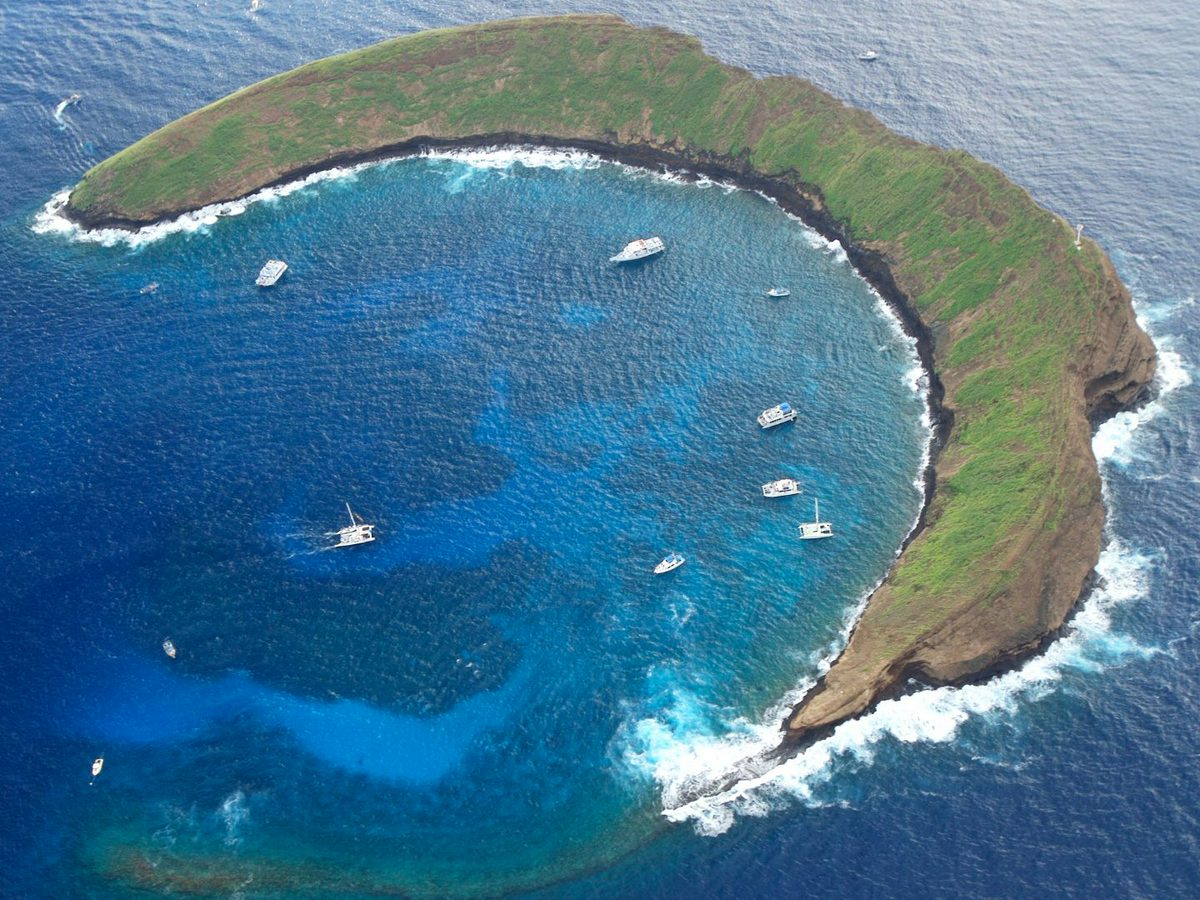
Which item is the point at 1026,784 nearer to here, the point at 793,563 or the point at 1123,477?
the point at 793,563

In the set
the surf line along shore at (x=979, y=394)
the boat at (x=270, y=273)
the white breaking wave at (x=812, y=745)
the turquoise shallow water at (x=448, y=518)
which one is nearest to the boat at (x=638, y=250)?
the turquoise shallow water at (x=448, y=518)

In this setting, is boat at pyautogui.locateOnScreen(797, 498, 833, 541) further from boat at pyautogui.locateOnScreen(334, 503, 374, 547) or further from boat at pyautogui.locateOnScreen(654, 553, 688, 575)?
boat at pyautogui.locateOnScreen(334, 503, 374, 547)

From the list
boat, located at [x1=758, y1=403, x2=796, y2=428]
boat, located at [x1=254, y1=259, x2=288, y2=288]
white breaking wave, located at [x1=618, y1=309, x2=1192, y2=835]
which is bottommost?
white breaking wave, located at [x1=618, y1=309, x2=1192, y2=835]

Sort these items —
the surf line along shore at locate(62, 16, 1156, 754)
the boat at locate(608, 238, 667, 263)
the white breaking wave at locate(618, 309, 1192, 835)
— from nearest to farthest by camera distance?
1. the white breaking wave at locate(618, 309, 1192, 835)
2. the surf line along shore at locate(62, 16, 1156, 754)
3. the boat at locate(608, 238, 667, 263)

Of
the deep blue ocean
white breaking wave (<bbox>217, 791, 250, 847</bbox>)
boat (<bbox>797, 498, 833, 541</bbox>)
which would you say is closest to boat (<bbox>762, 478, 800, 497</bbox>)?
the deep blue ocean

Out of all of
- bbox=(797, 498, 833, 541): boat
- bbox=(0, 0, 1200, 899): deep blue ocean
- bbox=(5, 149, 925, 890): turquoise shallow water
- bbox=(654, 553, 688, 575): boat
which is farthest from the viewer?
bbox=(797, 498, 833, 541): boat

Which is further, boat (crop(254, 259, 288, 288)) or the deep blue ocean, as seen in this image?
boat (crop(254, 259, 288, 288))
